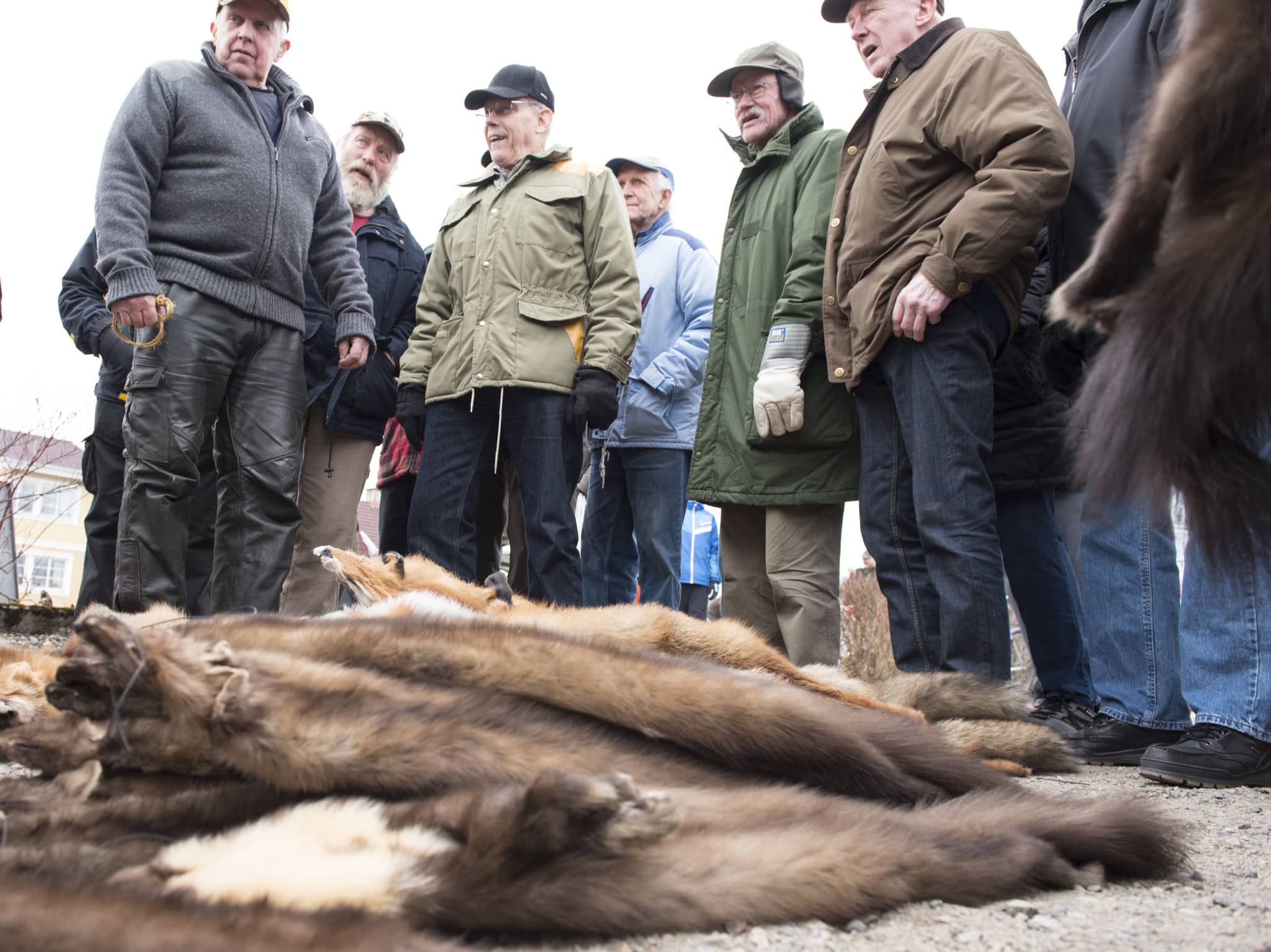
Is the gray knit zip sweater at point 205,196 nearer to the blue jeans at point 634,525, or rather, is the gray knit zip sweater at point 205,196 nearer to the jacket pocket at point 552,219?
the jacket pocket at point 552,219

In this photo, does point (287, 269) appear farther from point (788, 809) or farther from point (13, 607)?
point (788, 809)

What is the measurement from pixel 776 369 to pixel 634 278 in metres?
1.13

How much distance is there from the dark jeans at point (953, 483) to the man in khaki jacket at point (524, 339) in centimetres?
143

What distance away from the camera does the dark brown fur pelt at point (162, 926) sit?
1.06 m

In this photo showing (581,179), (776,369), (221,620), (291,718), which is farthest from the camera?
(581,179)

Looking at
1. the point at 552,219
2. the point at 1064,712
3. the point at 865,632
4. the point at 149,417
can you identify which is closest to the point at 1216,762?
the point at 1064,712

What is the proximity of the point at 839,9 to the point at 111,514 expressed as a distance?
4.06 meters

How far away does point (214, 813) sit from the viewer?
1.55m

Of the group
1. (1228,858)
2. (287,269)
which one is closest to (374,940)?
(1228,858)

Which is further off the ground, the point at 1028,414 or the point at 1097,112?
the point at 1097,112

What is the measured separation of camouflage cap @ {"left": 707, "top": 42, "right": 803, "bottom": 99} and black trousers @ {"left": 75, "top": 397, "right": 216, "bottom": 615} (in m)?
3.14

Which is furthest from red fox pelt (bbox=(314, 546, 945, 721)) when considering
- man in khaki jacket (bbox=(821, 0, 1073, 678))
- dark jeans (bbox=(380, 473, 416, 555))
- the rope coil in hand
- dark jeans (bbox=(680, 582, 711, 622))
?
dark jeans (bbox=(680, 582, 711, 622))

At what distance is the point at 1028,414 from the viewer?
4.16 meters

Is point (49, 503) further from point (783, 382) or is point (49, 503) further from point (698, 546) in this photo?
point (783, 382)
